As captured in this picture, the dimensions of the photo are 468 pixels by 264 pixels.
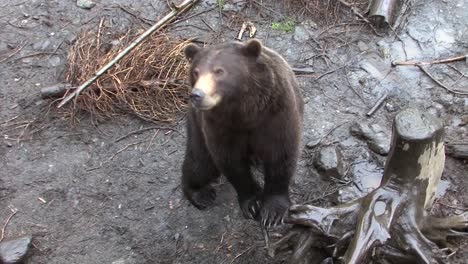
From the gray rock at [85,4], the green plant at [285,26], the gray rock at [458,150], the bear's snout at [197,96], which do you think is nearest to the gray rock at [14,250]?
the bear's snout at [197,96]

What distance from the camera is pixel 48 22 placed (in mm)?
6668

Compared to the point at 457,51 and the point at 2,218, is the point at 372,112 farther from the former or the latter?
the point at 2,218

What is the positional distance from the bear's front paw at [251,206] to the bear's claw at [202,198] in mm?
431

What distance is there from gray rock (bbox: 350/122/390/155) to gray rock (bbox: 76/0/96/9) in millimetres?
3161

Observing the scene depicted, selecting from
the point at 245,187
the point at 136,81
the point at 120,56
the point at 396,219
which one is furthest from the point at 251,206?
the point at 120,56

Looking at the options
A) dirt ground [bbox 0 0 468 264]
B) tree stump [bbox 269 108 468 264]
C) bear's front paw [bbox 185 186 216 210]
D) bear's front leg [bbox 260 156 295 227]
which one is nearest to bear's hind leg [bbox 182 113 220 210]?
bear's front paw [bbox 185 186 216 210]

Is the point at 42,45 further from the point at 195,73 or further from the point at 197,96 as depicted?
the point at 197,96

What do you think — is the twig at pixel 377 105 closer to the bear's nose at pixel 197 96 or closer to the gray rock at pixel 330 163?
the gray rock at pixel 330 163

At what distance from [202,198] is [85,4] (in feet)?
9.54

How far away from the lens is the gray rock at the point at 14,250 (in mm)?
4789

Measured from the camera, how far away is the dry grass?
234 inches

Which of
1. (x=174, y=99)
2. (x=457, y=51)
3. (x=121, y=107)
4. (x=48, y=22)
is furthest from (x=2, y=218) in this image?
(x=457, y=51)

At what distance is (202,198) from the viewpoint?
5145mm

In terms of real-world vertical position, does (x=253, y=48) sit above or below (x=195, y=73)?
above
